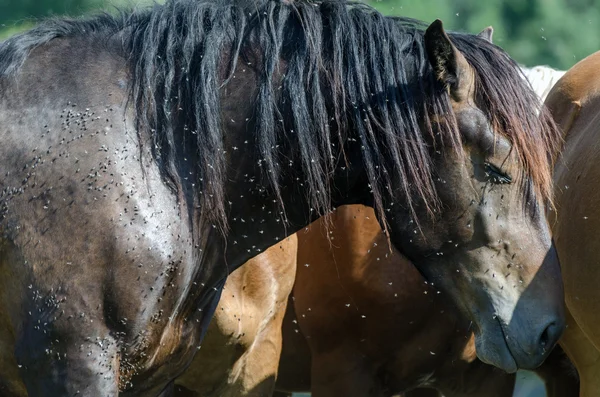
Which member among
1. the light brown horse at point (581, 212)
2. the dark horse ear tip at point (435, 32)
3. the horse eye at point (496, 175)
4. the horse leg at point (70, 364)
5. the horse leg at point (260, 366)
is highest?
the dark horse ear tip at point (435, 32)

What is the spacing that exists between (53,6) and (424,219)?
4312 mm

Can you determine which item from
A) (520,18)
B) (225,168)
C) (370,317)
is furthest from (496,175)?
(520,18)

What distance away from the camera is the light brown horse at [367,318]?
3.71 metres

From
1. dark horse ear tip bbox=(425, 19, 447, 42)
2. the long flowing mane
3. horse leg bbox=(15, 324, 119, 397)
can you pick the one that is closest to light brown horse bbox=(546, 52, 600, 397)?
the long flowing mane

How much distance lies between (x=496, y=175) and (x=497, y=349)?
0.49m

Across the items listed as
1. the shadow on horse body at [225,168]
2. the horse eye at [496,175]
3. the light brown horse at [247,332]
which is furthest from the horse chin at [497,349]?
the light brown horse at [247,332]

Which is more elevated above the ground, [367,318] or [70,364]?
[70,364]

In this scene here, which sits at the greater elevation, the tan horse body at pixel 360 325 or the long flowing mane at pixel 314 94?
the long flowing mane at pixel 314 94

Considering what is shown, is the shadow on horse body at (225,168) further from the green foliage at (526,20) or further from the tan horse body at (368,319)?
the green foliage at (526,20)

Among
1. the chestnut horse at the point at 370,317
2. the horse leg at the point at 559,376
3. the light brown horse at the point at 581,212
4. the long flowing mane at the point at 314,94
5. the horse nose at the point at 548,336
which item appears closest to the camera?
the long flowing mane at the point at 314,94

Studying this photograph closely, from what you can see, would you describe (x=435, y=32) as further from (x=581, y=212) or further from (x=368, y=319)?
(x=368, y=319)

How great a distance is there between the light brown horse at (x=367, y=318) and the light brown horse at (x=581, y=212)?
49cm

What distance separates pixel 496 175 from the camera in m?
2.46

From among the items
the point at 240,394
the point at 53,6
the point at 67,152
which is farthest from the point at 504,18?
the point at 67,152
